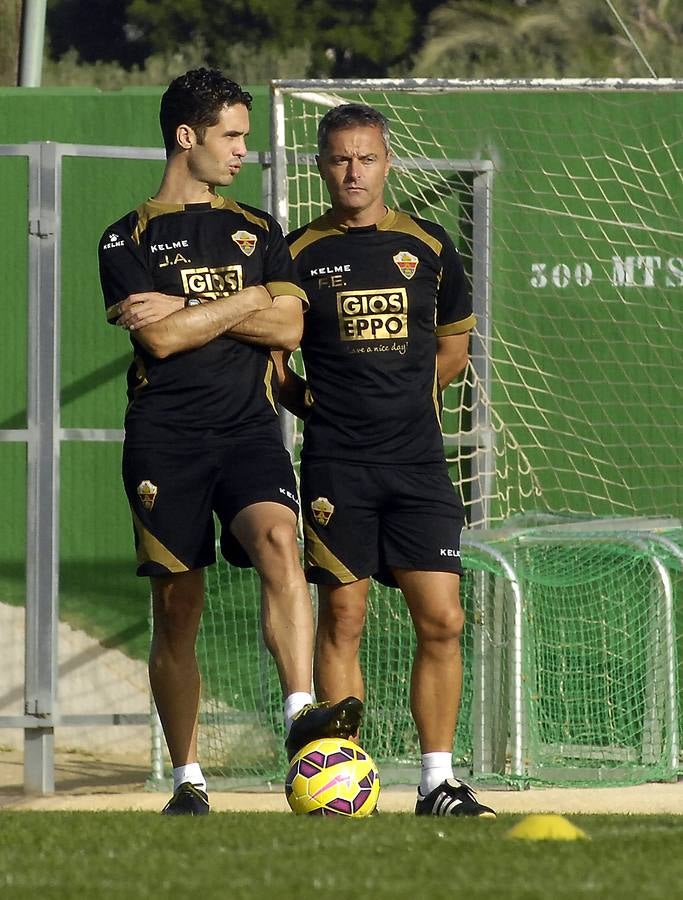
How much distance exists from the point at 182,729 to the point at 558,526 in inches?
111

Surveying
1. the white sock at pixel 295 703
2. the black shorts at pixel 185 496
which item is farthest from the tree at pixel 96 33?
the white sock at pixel 295 703

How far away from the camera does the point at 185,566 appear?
5742 millimetres

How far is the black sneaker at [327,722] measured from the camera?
206 inches

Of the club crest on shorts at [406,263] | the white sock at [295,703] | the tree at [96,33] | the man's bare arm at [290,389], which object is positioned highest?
the tree at [96,33]

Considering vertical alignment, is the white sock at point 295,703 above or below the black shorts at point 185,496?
below

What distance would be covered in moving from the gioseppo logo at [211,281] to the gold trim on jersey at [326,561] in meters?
0.87

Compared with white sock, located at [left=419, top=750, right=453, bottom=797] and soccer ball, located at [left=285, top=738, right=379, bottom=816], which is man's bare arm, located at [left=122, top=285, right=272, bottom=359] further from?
white sock, located at [left=419, top=750, right=453, bottom=797]

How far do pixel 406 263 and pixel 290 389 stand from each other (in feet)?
1.92

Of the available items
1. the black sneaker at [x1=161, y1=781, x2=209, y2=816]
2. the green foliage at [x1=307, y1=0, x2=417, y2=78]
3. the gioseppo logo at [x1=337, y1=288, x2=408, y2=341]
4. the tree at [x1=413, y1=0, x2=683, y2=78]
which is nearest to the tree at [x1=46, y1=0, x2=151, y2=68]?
the green foliage at [x1=307, y1=0, x2=417, y2=78]

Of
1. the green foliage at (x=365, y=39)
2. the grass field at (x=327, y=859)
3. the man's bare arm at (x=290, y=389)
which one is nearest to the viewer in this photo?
the grass field at (x=327, y=859)

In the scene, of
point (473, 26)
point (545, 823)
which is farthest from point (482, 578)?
point (473, 26)

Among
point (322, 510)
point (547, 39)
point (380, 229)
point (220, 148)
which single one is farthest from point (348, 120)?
point (547, 39)

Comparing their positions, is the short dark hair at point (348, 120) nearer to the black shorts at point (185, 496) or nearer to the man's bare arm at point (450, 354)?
the man's bare arm at point (450, 354)

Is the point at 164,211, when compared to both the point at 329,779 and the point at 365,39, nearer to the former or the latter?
the point at 329,779
